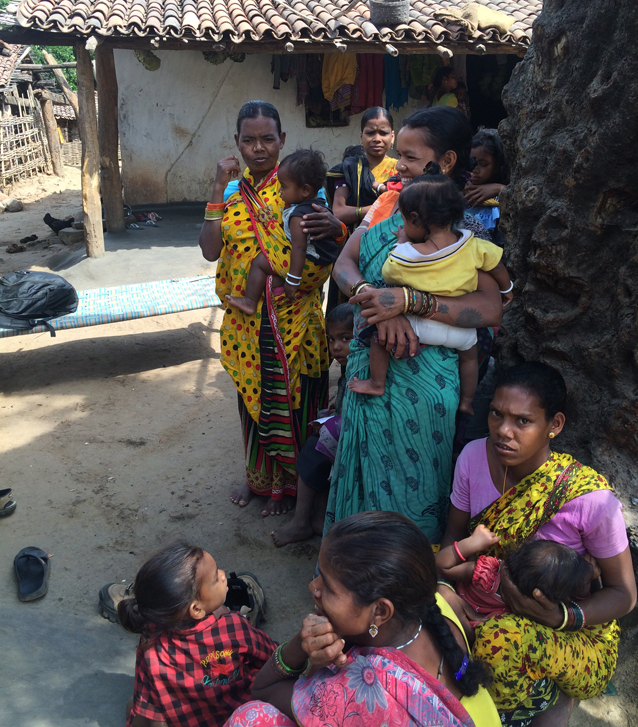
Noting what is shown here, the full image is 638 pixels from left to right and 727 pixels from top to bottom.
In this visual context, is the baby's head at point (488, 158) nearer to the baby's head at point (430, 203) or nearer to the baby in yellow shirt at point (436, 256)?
the baby in yellow shirt at point (436, 256)

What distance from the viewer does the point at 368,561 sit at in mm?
1483

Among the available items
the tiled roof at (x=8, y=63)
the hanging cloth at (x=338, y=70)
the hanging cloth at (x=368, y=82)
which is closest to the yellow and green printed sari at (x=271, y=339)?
the hanging cloth at (x=338, y=70)

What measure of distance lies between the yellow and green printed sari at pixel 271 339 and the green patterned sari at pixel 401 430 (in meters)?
0.76

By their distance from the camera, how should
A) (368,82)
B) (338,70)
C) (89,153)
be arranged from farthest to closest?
(368,82)
(338,70)
(89,153)

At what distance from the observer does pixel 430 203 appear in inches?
80.6

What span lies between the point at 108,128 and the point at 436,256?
806 centimetres

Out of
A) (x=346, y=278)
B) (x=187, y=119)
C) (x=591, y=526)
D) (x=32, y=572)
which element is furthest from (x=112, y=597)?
(x=187, y=119)

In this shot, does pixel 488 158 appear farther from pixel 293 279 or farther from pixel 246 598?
pixel 246 598

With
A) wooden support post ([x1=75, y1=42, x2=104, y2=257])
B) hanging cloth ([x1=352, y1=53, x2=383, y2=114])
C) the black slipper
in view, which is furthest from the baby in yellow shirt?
hanging cloth ([x1=352, y1=53, x2=383, y2=114])

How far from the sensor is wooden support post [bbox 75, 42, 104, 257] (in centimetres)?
815

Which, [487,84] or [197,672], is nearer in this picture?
[197,672]

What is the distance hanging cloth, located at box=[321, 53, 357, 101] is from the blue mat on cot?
493 centimetres

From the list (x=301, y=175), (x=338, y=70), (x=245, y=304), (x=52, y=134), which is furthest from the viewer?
(x=52, y=134)

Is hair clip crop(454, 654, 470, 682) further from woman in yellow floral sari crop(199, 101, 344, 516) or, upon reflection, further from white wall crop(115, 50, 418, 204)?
white wall crop(115, 50, 418, 204)
